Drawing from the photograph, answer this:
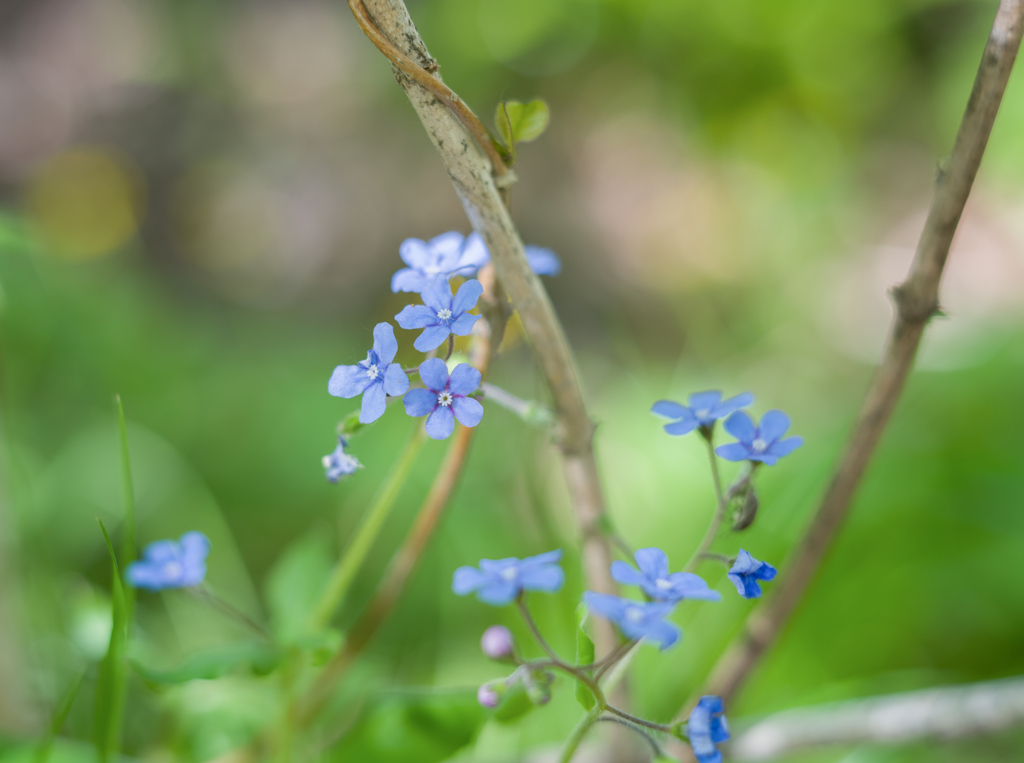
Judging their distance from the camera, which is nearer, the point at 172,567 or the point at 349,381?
the point at 349,381

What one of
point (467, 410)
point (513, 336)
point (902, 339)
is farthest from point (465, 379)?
point (902, 339)

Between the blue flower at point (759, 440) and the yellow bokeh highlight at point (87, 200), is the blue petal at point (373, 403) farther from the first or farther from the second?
the yellow bokeh highlight at point (87, 200)

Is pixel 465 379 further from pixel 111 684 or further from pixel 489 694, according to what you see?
pixel 111 684

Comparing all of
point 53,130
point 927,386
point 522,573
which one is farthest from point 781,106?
point 53,130

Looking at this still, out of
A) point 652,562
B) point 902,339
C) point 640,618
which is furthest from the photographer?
point 902,339

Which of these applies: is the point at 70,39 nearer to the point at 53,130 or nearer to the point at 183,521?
the point at 53,130
